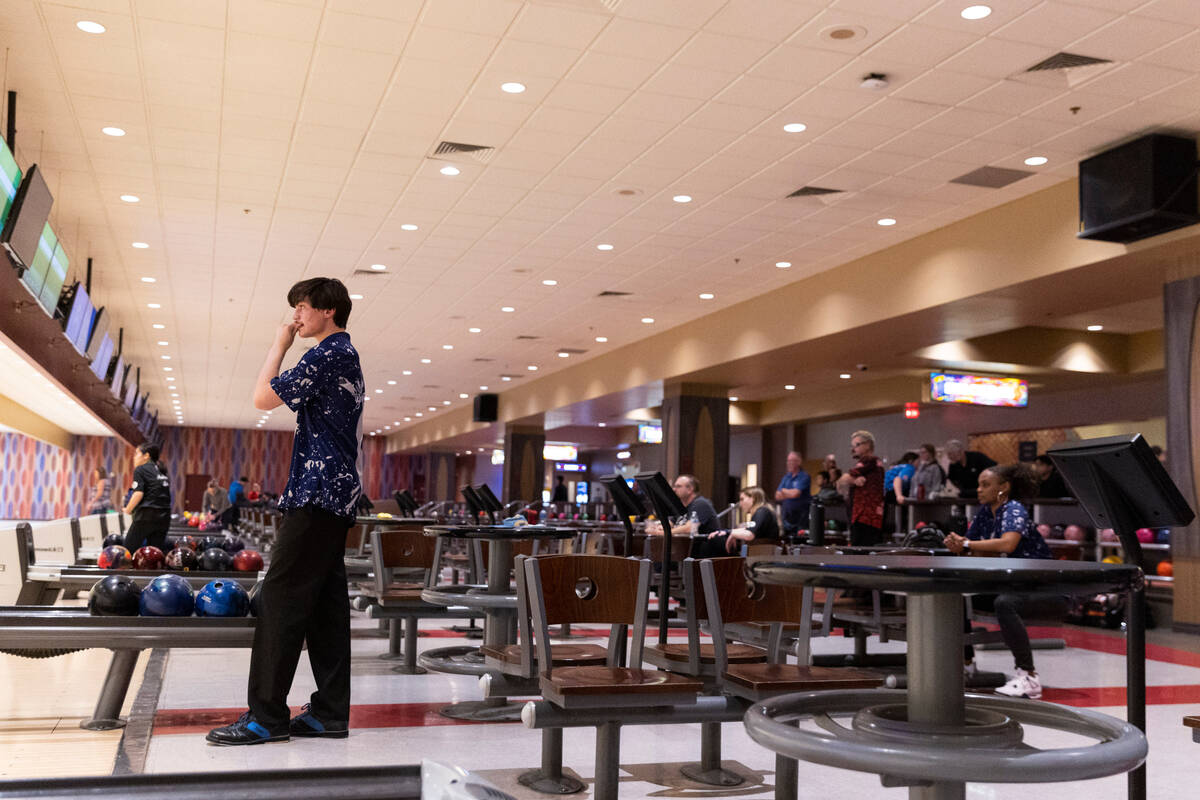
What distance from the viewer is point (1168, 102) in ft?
22.4

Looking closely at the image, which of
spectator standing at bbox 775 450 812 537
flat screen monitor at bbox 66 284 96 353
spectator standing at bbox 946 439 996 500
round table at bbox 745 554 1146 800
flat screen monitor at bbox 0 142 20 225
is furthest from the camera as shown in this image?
spectator standing at bbox 775 450 812 537

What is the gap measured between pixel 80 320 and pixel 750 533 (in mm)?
7570

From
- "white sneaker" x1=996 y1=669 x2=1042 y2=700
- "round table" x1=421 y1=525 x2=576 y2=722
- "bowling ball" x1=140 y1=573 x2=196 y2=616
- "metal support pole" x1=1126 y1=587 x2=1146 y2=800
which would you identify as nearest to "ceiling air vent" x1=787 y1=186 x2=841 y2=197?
"white sneaker" x1=996 y1=669 x2=1042 y2=700

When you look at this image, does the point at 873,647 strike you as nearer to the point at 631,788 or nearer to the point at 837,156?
the point at 837,156

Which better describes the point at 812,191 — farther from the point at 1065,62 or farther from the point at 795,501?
the point at 795,501

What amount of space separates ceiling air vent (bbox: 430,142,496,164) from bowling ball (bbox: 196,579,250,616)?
4.69 meters

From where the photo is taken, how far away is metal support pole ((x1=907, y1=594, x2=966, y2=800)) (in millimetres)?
1920

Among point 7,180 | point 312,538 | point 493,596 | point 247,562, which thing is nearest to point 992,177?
point 493,596

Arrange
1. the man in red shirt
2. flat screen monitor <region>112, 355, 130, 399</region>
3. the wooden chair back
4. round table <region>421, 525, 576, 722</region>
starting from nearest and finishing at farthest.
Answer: the wooden chair back, round table <region>421, 525, 576, 722</region>, the man in red shirt, flat screen monitor <region>112, 355, 130, 399</region>

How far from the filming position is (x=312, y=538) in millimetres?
3652

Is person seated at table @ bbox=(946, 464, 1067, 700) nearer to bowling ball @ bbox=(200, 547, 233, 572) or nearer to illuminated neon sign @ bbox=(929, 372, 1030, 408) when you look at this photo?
bowling ball @ bbox=(200, 547, 233, 572)

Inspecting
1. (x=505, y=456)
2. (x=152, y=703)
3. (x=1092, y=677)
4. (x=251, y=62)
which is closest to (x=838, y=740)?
(x=152, y=703)

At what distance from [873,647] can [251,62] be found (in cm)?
578

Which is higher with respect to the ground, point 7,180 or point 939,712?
point 7,180
